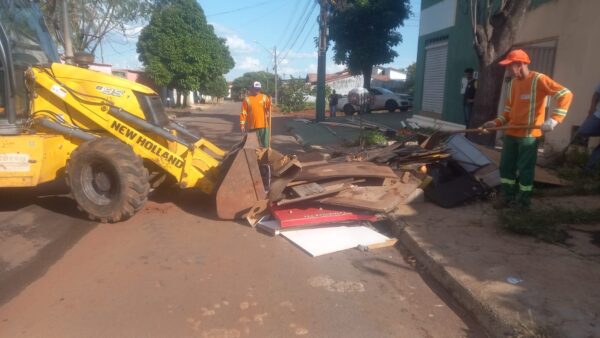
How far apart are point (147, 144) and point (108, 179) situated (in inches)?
25.5

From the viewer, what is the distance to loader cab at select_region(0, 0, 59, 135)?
546 centimetres

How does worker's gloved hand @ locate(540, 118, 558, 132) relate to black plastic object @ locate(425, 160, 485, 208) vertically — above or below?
above

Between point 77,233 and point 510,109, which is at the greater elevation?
point 510,109

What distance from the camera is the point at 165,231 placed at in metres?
5.25

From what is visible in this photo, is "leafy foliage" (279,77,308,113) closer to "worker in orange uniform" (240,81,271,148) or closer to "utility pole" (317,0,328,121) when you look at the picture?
"utility pole" (317,0,328,121)

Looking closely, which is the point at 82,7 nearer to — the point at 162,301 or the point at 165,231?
the point at 165,231

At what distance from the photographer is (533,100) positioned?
5008 mm

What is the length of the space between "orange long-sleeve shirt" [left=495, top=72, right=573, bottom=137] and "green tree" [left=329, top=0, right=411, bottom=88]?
26905 mm

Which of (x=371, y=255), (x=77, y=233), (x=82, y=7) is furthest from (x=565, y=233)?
(x=82, y=7)

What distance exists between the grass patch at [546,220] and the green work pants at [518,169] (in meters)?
0.27

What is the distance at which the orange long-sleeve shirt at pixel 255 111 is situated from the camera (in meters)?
8.63

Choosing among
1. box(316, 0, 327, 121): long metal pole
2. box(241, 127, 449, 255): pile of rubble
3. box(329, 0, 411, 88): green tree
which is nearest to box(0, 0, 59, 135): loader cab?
box(241, 127, 449, 255): pile of rubble

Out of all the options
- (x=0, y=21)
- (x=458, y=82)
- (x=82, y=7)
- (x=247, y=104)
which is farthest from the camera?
(x=82, y=7)

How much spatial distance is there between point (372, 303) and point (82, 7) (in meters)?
25.3
